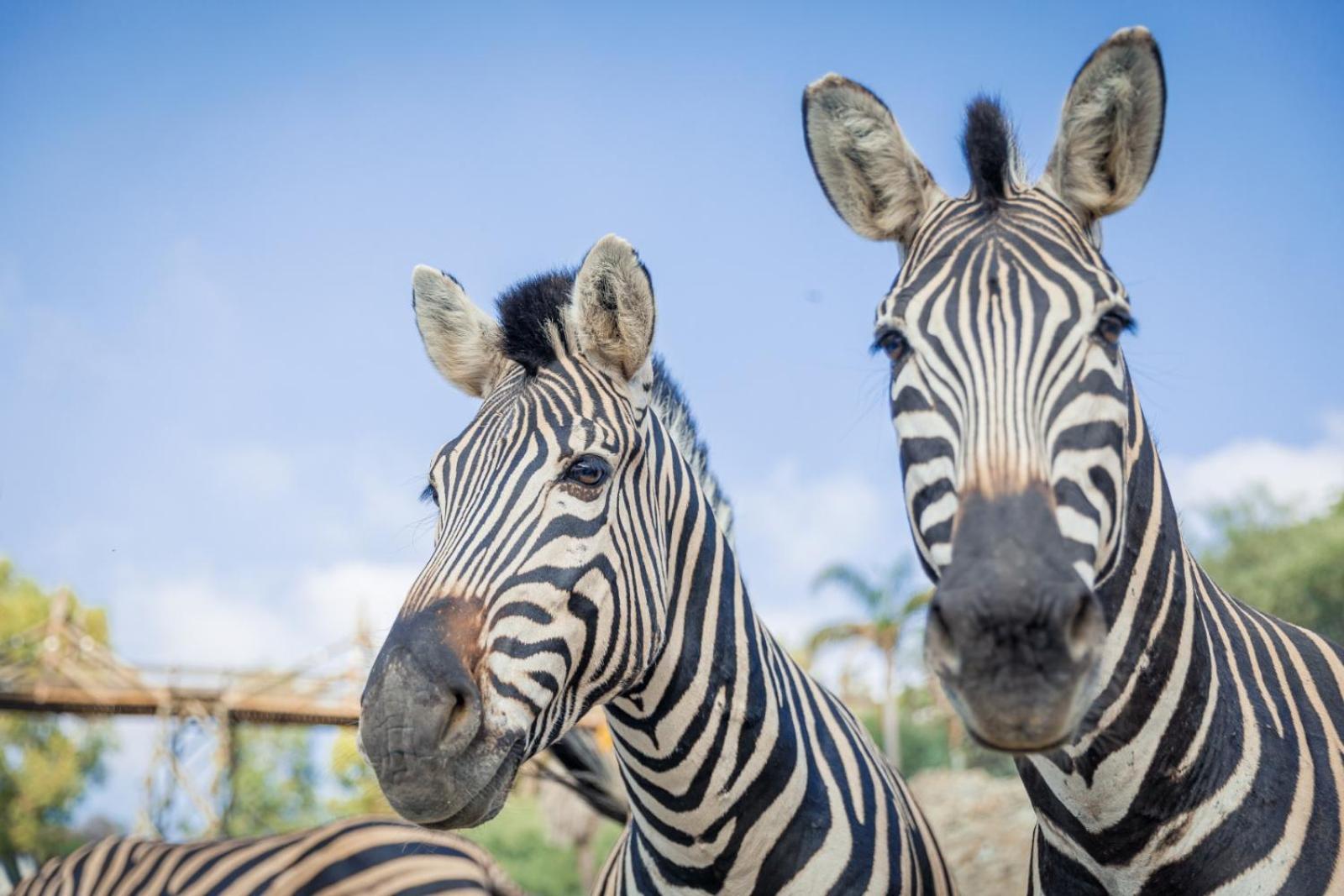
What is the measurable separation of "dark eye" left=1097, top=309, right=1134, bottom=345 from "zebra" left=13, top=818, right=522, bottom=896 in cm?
416

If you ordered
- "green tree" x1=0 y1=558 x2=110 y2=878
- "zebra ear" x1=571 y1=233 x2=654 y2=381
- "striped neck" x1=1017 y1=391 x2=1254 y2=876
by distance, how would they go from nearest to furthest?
"striped neck" x1=1017 y1=391 x2=1254 y2=876 → "zebra ear" x1=571 y1=233 x2=654 y2=381 → "green tree" x1=0 y1=558 x2=110 y2=878

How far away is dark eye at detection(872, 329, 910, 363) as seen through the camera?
3289 mm

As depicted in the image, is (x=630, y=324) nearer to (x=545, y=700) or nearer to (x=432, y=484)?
(x=432, y=484)

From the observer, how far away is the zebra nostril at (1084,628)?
94.5 inches

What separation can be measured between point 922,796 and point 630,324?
18092mm

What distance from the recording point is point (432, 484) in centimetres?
430

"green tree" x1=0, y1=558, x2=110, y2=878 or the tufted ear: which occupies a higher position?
the tufted ear

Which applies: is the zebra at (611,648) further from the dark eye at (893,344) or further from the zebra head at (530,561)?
the dark eye at (893,344)

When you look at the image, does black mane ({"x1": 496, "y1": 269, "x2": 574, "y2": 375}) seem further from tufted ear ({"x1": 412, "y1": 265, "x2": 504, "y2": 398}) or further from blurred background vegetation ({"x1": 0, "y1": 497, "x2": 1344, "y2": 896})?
blurred background vegetation ({"x1": 0, "y1": 497, "x2": 1344, "y2": 896})

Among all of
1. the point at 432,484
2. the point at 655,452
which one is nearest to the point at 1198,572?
the point at 655,452

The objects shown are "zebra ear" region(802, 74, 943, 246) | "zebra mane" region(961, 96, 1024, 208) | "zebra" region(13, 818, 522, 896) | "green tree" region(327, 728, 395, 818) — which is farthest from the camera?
"green tree" region(327, 728, 395, 818)

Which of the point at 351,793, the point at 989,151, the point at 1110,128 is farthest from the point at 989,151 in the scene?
the point at 351,793

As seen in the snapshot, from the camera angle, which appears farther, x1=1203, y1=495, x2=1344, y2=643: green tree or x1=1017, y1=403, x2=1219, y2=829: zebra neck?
x1=1203, y1=495, x2=1344, y2=643: green tree

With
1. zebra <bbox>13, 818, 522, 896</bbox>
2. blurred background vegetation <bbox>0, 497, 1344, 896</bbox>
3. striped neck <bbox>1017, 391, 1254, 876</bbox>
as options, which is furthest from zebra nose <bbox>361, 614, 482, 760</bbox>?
blurred background vegetation <bbox>0, 497, 1344, 896</bbox>
